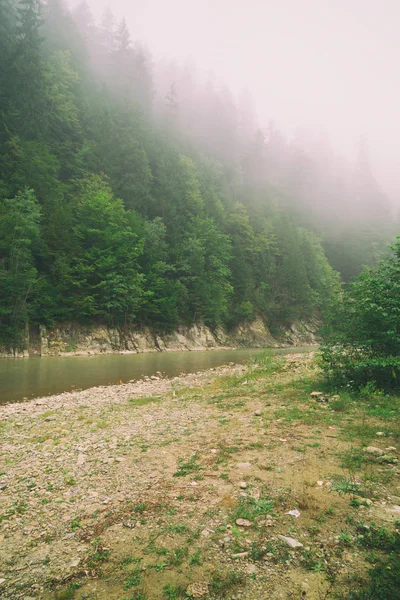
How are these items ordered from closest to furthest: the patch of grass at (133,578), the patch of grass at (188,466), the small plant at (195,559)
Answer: the patch of grass at (133,578)
the small plant at (195,559)
the patch of grass at (188,466)

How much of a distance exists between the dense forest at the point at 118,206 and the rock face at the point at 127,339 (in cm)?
121

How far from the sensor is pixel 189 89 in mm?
123375

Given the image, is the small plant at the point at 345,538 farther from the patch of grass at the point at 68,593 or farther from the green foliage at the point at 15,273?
the green foliage at the point at 15,273

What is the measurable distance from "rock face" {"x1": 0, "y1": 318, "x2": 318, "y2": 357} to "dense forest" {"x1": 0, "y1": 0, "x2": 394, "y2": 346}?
1205mm

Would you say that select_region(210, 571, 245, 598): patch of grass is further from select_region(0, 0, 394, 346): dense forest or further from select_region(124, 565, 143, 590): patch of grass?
select_region(0, 0, 394, 346): dense forest

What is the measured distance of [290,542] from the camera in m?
3.67

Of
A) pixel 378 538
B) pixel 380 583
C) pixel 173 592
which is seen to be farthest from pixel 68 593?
pixel 378 538

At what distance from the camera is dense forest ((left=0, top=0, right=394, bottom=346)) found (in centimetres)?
3569

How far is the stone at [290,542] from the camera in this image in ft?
11.8

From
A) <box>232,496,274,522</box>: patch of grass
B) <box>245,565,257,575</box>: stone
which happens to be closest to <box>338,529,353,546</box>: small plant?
<box>232,496,274,522</box>: patch of grass

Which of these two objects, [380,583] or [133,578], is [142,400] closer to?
[133,578]

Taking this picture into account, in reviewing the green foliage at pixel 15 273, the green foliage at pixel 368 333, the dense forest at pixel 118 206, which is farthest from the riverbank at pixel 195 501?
the green foliage at pixel 15 273

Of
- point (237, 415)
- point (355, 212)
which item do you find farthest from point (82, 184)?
point (355, 212)

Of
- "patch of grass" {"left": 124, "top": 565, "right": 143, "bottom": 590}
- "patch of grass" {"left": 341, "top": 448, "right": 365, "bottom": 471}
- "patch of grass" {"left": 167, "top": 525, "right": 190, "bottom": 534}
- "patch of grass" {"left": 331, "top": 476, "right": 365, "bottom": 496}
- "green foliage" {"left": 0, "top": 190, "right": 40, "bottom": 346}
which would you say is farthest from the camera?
"green foliage" {"left": 0, "top": 190, "right": 40, "bottom": 346}
